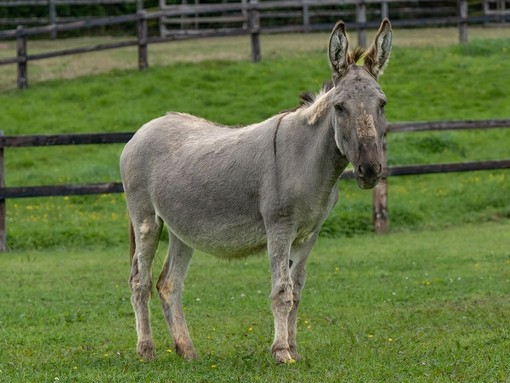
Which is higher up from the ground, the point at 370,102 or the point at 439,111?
the point at 370,102

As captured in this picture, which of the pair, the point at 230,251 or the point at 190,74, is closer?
the point at 230,251

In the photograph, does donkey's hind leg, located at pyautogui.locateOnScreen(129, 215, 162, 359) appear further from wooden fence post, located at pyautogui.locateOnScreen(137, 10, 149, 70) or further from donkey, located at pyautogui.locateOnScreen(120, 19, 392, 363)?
wooden fence post, located at pyautogui.locateOnScreen(137, 10, 149, 70)

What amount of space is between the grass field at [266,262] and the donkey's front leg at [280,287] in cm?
16

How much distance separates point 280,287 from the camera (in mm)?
7090

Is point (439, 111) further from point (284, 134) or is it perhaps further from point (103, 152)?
point (284, 134)

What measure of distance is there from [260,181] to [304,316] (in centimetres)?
276

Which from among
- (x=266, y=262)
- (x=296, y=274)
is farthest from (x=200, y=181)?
(x=266, y=262)

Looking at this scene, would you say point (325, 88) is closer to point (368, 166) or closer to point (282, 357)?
point (368, 166)

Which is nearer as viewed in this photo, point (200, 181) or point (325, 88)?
point (325, 88)

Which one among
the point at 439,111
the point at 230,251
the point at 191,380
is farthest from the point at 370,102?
the point at 439,111

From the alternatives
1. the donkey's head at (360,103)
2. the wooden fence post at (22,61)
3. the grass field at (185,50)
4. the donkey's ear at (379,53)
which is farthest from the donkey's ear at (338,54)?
the grass field at (185,50)

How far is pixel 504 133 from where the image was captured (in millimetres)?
22406

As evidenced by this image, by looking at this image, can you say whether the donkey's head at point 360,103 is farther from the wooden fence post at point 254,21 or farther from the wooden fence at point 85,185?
the wooden fence post at point 254,21

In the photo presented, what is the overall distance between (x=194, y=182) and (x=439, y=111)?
1673 centimetres
